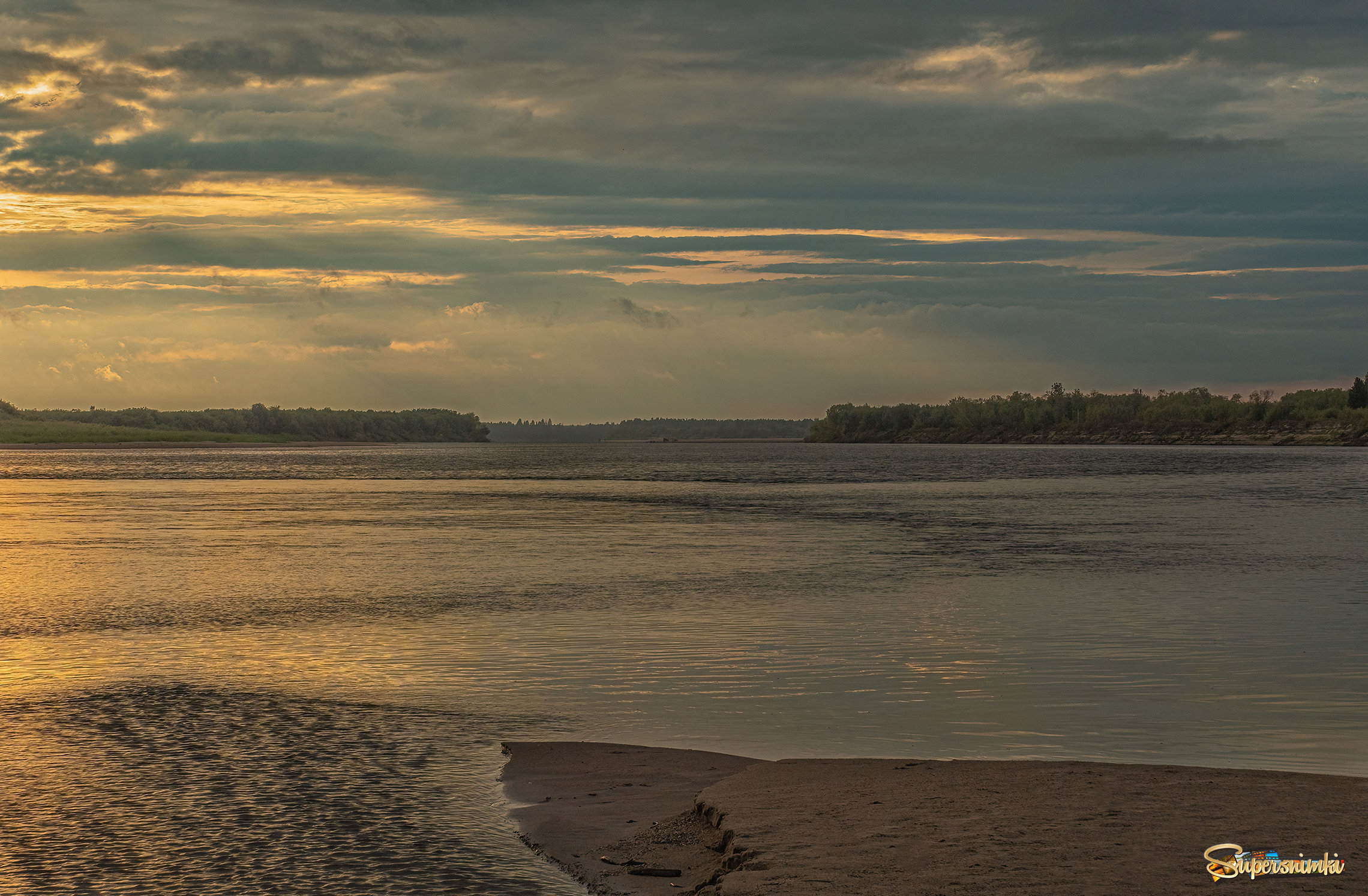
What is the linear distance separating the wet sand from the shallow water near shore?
81cm

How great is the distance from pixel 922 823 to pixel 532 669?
9.09 m

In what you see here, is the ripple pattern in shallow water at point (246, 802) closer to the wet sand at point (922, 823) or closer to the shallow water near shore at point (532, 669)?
the shallow water near shore at point (532, 669)

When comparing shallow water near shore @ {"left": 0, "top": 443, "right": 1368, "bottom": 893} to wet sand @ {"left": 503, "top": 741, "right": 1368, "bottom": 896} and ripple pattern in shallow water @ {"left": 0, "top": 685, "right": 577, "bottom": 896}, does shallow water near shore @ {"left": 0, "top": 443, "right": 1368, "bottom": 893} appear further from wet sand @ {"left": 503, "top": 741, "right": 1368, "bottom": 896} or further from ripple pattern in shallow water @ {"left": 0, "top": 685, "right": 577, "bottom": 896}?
wet sand @ {"left": 503, "top": 741, "right": 1368, "bottom": 896}

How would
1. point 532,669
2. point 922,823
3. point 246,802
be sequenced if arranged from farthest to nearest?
point 532,669 < point 246,802 < point 922,823

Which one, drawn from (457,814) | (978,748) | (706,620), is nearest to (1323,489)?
(706,620)

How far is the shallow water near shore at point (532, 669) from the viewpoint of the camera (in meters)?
10.0

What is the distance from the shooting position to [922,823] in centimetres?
934

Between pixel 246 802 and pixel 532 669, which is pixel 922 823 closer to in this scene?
pixel 246 802

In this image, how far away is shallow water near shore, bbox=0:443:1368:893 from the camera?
10.0 metres

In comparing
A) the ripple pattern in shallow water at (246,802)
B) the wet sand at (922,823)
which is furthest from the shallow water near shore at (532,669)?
the wet sand at (922,823)

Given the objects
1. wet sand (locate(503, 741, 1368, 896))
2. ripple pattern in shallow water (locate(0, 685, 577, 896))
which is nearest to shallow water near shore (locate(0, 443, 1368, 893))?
ripple pattern in shallow water (locate(0, 685, 577, 896))

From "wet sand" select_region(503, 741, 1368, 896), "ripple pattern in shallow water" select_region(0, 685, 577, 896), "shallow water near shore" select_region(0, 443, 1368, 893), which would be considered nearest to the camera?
"wet sand" select_region(503, 741, 1368, 896)

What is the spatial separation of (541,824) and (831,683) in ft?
23.0

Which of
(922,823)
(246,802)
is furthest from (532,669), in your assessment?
(922,823)
